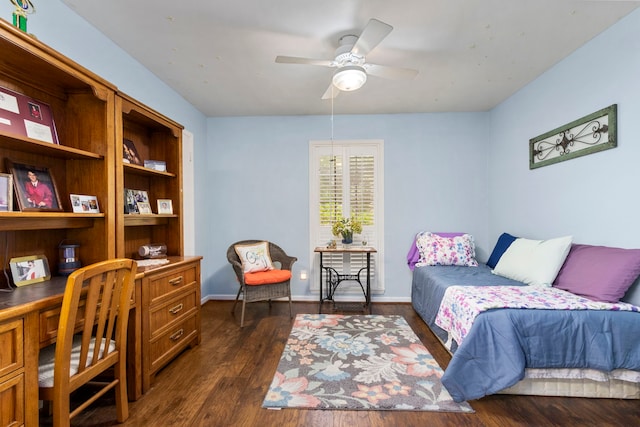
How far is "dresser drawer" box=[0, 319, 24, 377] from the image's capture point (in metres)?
1.14

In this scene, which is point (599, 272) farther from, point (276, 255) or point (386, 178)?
point (276, 255)

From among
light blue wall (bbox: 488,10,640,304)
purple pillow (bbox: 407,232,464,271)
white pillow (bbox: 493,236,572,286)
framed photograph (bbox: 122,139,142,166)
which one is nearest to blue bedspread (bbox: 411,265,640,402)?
light blue wall (bbox: 488,10,640,304)

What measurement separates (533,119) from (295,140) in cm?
280

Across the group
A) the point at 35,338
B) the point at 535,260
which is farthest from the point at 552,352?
the point at 35,338

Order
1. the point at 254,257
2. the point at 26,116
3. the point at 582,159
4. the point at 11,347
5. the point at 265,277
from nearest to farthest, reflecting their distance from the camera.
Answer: the point at 11,347, the point at 26,116, the point at 582,159, the point at 265,277, the point at 254,257

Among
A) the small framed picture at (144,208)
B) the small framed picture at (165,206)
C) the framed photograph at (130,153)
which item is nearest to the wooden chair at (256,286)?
the small framed picture at (165,206)

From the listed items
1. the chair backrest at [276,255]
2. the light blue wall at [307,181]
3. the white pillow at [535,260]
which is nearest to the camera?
the white pillow at [535,260]

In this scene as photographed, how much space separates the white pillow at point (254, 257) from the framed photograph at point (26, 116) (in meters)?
1.97

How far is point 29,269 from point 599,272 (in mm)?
3747

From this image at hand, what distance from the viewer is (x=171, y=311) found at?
224cm

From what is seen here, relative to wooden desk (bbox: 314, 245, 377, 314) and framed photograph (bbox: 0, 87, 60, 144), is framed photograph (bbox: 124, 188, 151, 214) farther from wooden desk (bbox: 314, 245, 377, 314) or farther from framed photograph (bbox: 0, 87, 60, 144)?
wooden desk (bbox: 314, 245, 377, 314)

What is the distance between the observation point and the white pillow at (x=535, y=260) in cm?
238

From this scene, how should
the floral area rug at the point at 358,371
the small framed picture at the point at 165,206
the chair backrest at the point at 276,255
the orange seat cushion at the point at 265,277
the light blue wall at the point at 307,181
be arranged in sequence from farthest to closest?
1. the light blue wall at the point at 307,181
2. the chair backrest at the point at 276,255
3. the orange seat cushion at the point at 265,277
4. the small framed picture at the point at 165,206
5. the floral area rug at the point at 358,371

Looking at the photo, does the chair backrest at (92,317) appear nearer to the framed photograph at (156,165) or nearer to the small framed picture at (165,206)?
the small framed picture at (165,206)
